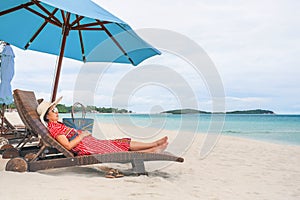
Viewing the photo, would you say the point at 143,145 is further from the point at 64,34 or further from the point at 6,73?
the point at 6,73

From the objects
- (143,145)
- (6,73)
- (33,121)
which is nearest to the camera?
(33,121)

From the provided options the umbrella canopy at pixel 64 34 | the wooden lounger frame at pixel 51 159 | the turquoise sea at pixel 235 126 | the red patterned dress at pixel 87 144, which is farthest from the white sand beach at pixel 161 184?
the turquoise sea at pixel 235 126

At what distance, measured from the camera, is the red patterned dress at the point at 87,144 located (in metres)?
3.27

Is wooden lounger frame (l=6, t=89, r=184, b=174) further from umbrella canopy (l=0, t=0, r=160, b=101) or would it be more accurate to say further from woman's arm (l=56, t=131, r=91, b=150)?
umbrella canopy (l=0, t=0, r=160, b=101)

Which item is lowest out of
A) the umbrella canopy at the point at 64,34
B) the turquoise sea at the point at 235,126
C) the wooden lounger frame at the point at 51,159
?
the turquoise sea at the point at 235,126

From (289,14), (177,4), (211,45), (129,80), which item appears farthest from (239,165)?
(211,45)

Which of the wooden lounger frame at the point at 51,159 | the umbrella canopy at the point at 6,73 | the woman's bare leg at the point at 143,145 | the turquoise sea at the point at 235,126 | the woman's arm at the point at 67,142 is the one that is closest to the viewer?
the wooden lounger frame at the point at 51,159

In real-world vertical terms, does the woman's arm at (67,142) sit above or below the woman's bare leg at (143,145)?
above

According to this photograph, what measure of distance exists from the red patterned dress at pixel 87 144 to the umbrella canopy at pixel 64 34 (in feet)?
4.38

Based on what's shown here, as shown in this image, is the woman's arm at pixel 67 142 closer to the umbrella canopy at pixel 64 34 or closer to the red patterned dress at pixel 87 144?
the red patterned dress at pixel 87 144

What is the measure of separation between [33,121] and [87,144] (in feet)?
1.99

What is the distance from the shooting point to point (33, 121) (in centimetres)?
321

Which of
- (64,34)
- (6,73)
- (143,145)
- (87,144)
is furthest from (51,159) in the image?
(6,73)

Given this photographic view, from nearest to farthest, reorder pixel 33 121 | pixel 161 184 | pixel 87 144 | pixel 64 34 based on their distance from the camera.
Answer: pixel 161 184 → pixel 33 121 → pixel 87 144 → pixel 64 34
